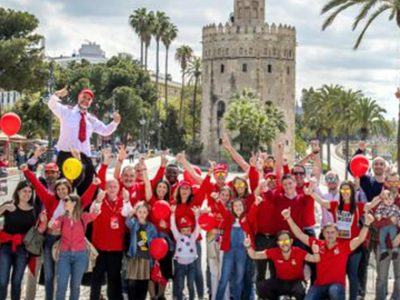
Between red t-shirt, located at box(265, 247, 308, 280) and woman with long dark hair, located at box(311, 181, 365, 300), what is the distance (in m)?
0.59

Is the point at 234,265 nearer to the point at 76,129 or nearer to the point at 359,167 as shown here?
A: the point at 359,167

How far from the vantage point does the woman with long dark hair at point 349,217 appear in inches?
381

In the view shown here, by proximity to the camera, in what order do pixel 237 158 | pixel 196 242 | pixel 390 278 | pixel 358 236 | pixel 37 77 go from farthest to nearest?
1. pixel 37 77
2. pixel 390 278
3. pixel 237 158
4. pixel 196 242
5. pixel 358 236

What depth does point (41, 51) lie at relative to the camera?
38562mm

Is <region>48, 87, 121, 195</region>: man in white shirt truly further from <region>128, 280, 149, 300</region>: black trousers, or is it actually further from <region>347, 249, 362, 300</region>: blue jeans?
<region>347, 249, 362, 300</region>: blue jeans

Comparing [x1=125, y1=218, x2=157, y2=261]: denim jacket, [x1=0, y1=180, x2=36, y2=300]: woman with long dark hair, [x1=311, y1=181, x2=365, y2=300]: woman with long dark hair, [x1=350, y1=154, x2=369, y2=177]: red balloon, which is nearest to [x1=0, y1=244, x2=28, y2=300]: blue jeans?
[x1=0, y1=180, x2=36, y2=300]: woman with long dark hair

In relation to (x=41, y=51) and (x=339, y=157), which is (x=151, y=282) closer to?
(x=41, y=51)

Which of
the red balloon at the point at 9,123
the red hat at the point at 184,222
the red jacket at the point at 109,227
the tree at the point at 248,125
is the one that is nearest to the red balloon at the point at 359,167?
the red hat at the point at 184,222

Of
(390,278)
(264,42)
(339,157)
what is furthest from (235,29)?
(390,278)

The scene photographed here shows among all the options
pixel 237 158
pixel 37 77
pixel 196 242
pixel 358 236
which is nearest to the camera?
pixel 358 236

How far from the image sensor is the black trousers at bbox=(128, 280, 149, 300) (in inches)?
380

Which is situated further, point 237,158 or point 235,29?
point 235,29

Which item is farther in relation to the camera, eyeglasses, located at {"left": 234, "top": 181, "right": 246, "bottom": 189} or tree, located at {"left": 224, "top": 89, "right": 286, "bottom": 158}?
tree, located at {"left": 224, "top": 89, "right": 286, "bottom": 158}

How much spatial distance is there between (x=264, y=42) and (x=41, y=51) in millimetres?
38252
